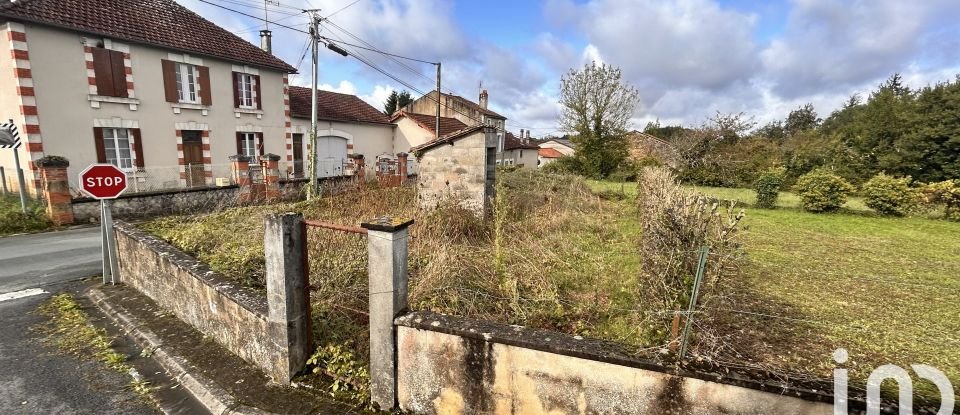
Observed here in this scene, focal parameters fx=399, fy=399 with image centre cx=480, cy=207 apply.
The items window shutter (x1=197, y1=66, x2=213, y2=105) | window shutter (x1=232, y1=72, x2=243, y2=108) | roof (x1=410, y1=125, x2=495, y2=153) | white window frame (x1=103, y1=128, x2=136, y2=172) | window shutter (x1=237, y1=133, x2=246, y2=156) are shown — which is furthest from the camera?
window shutter (x1=237, y1=133, x2=246, y2=156)

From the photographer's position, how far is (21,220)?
9.49 meters

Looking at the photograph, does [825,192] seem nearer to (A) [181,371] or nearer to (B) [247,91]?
(A) [181,371]

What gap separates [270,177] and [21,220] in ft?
18.7

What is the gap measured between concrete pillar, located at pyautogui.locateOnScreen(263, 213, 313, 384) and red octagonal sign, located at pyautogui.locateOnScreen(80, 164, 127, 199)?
398cm

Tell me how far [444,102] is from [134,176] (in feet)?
87.3

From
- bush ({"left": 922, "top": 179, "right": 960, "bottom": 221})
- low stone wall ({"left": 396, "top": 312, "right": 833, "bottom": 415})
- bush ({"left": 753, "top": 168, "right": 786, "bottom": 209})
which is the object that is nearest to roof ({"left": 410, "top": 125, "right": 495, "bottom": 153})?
low stone wall ({"left": 396, "top": 312, "right": 833, "bottom": 415})

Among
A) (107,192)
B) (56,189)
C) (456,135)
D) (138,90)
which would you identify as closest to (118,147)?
(138,90)

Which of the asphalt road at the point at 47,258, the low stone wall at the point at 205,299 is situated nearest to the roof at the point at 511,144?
the asphalt road at the point at 47,258

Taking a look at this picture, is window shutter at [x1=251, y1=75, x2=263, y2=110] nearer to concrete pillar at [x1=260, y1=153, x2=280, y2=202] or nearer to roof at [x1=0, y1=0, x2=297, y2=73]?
roof at [x1=0, y1=0, x2=297, y2=73]

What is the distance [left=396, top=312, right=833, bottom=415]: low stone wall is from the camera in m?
2.22

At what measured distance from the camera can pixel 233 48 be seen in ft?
53.8

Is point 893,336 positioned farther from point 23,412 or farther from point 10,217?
point 10,217

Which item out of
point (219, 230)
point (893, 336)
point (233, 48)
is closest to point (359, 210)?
point (219, 230)

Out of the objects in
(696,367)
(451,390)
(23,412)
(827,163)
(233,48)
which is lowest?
(23,412)
